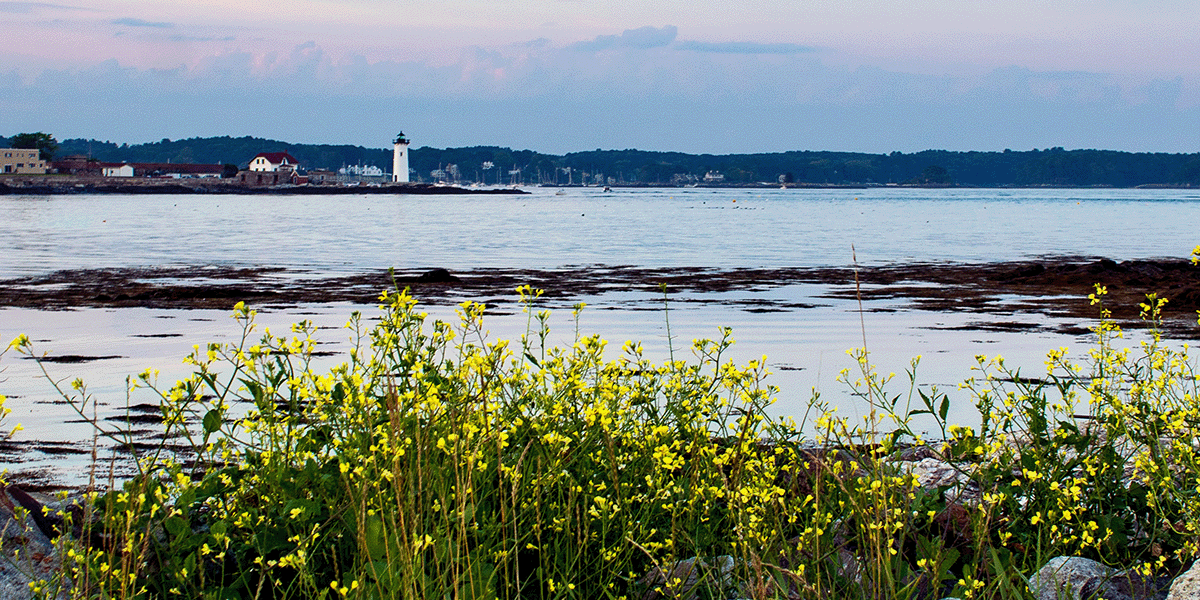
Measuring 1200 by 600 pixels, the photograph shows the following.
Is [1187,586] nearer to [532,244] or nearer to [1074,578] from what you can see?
[1074,578]

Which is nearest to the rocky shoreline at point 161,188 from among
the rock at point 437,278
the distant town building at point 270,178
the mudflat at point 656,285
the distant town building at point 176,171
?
the distant town building at point 270,178

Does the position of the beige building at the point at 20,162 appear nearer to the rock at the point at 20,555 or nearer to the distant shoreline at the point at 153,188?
the distant shoreline at the point at 153,188

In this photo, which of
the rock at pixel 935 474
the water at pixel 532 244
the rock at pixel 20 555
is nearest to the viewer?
the rock at pixel 20 555

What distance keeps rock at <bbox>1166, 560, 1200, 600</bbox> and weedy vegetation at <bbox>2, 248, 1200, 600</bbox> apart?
0.15m

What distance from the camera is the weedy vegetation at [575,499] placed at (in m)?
3.78

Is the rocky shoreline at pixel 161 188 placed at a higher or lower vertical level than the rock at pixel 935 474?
lower

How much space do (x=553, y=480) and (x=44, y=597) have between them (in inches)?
68.0

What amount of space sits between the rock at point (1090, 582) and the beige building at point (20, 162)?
178 m

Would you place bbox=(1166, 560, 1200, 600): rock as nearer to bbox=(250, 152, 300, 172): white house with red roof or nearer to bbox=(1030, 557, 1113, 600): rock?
bbox=(1030, 557, 1113, 600): rock

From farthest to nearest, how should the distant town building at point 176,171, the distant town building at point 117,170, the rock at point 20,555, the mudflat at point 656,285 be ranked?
the distant town building at point 176,171 → the distant town building at point 117,170 → the mudflat at point 656,285 → the rock at point 20,555

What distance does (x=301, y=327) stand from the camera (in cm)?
416

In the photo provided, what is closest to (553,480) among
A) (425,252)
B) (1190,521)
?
(1190,521)

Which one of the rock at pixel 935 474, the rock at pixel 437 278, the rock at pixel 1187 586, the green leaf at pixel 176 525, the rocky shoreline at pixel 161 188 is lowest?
the rocky shoreline at pixel 161 188

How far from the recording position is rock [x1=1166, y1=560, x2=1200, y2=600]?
392 centimetres
